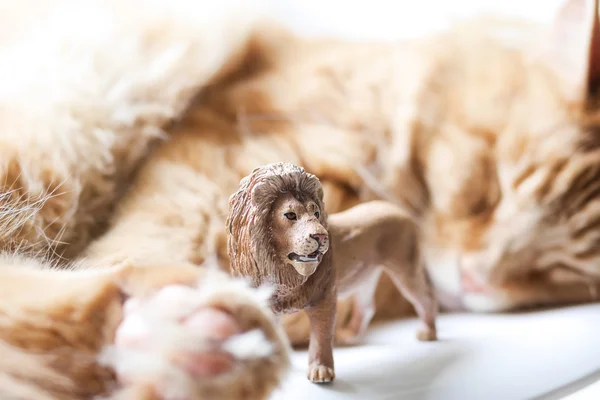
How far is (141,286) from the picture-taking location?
414 millimetres

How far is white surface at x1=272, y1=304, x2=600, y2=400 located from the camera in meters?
0.52

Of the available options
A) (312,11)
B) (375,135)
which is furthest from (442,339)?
(312,11)

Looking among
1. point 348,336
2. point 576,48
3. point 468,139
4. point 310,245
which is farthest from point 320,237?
point 576,48

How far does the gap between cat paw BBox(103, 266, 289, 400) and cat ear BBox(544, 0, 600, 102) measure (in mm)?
A: 586

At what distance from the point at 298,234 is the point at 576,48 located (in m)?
0.55

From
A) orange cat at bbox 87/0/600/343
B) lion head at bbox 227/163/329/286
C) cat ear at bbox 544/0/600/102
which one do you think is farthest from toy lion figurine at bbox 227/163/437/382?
cat ear at bbox 544/0/600/102

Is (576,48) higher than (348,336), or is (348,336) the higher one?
(576,48)

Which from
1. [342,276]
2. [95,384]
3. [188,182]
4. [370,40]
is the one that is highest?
[370,40]

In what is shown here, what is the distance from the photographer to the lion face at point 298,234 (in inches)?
17.6

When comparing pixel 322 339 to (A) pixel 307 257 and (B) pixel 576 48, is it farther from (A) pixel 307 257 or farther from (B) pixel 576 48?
(B) pixel 576 48

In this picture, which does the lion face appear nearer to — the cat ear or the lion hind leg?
the lion hind leg

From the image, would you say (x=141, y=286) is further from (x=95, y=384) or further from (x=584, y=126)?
(x=584, y=126)

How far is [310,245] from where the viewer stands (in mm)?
445

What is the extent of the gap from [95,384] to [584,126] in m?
0.68
